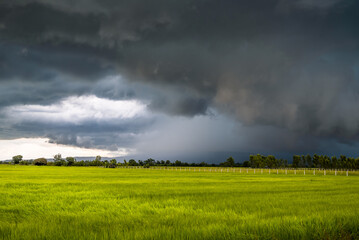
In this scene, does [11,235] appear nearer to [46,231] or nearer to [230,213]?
[46,231]

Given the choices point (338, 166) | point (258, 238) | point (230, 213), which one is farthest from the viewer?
point (338, 166)

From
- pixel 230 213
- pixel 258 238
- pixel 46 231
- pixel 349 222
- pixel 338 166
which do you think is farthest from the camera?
pixel 338 166

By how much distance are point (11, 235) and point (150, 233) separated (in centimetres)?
374

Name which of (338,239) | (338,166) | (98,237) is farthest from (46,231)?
(338,166)

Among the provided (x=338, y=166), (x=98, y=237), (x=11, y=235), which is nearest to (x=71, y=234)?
(x=98, y=237)

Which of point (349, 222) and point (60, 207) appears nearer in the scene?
point (349, 222)

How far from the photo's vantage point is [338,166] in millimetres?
195750

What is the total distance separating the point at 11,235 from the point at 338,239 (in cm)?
869

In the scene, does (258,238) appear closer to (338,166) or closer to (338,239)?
(338,239)

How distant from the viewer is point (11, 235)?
738 cm

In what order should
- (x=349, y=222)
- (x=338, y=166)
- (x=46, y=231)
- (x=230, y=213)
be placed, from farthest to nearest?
(x=338, y=166), (x=230, y=213), (x=349, y=222), (x=46, y=231)

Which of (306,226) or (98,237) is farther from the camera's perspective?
(306,226)

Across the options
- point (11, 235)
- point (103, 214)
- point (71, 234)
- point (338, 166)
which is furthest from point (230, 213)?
point (338, 166)

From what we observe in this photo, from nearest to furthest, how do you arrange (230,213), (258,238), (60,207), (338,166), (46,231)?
1. (258,238)
2. (46,231)
3. (230,213)
4. (60,207)
5. (338,166)
